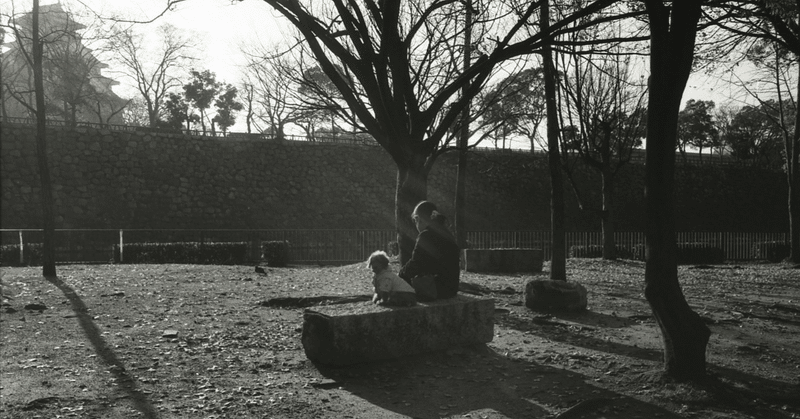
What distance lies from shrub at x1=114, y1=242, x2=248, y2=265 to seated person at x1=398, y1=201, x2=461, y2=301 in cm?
1391

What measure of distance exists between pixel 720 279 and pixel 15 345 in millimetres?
14254

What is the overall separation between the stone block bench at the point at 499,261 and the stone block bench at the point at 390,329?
9211mm

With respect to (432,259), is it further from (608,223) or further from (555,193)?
(608,223)

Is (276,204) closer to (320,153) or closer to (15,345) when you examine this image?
(320,153)

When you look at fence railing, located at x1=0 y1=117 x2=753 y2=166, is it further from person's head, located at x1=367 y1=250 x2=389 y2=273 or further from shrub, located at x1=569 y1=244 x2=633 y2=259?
person's head, located at x1=367 y1=250 x2=389 y2=273

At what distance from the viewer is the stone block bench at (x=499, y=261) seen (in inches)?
645

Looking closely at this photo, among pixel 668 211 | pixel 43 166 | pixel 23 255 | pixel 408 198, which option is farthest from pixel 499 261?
pixel 23 255

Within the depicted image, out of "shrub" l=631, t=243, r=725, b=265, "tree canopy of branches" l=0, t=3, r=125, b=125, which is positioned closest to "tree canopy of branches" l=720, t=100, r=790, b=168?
"shrub" l=631, t=243, r=725, b=265

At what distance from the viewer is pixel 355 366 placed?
6.46 meters

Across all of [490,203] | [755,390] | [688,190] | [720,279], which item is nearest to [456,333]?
[755,390]

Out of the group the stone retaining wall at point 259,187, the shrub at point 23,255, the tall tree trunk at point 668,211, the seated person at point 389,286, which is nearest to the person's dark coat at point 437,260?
the seated person at point 389,286

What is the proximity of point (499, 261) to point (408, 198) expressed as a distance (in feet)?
22.2

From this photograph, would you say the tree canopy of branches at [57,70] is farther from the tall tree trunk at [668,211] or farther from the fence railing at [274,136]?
the tall tree trunk at [668,211]

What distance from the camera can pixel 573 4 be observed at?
962 centimetres
